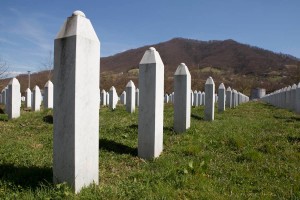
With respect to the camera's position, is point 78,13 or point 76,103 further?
point 78,13

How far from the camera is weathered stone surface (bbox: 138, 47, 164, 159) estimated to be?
690 cm

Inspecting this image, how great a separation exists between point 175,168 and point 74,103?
2.27 metres

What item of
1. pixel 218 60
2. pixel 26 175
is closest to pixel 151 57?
pixel 26 175

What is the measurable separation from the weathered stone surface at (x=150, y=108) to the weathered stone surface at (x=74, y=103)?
7.37 feet

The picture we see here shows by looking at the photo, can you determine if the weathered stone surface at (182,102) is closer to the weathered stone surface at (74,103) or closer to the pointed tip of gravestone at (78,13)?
the weathered stone surface at (74,103)

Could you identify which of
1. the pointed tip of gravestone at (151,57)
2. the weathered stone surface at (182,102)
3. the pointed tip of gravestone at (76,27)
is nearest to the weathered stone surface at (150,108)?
the pointed tip of gravestone at (151,57)

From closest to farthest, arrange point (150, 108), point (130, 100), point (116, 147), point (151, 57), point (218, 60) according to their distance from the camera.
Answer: point (150, 108), point (151, 57), point (116, 147), point (130, 100), point (218, 60)

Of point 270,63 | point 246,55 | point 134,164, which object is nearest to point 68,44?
point 134,164

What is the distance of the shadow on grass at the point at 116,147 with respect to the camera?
7164 mm

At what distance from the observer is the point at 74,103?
14.6 feet

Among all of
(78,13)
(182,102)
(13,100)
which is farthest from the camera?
(13,100)

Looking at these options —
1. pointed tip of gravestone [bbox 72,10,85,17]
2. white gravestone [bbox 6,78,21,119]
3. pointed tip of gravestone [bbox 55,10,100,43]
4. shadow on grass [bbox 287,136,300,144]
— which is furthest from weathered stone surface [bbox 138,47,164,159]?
white gravestone [bbox 6,78,21,119]

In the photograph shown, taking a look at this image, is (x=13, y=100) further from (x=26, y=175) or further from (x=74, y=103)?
(x=74, y=103)

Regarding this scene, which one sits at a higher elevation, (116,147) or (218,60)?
(218,60)
